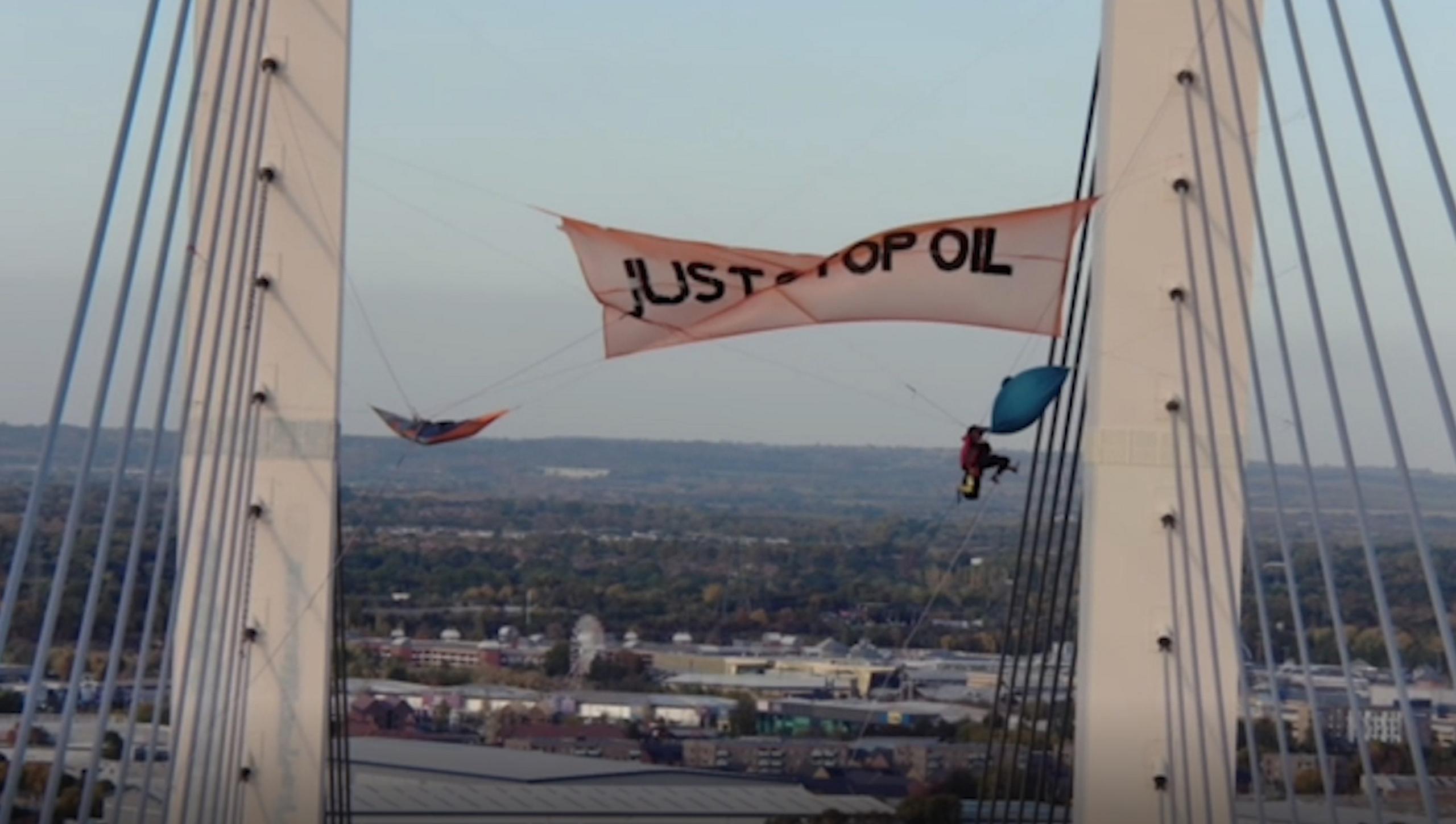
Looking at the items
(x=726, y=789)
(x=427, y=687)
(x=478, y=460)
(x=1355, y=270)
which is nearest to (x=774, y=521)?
(x=478, y=460)

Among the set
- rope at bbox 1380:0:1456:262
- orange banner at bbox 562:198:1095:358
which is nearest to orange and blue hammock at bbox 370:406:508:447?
orange banner at bbox 562:198:1095:358

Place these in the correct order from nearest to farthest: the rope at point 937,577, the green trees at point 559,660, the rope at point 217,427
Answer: the rope at point 217,427
the rope at point 937,577
the green trees at point 559,660

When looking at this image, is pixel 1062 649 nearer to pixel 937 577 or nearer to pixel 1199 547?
pixel 1199 547

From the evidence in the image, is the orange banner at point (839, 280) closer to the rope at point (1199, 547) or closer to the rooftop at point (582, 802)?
the rope at point (1199, 547)

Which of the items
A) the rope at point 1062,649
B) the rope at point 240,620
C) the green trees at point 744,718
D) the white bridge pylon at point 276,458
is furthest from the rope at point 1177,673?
the green trees at point 744,718

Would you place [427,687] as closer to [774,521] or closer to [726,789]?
[726,789]

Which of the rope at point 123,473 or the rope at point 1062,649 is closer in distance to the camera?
the rope at point 123,473
